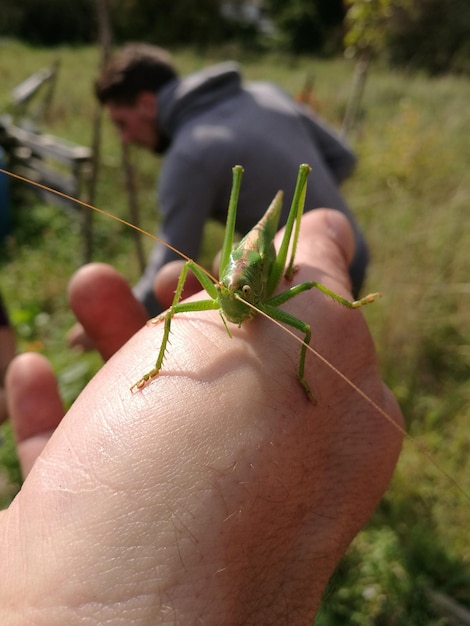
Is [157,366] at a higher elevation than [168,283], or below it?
higher

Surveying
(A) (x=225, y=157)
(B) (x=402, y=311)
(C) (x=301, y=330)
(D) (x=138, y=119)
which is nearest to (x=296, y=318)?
(C) (x=301, y=330)

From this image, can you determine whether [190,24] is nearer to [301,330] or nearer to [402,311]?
[402,311]

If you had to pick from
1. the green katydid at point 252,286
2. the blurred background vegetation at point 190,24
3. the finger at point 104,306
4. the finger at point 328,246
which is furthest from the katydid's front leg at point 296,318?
the blurred background vegetation at point 190,24

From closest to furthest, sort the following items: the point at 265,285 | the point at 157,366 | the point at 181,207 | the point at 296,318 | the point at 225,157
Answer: the point at 157,366
the point at 296,318
the point at 265,285
the point at 225,157
the point at 181,207

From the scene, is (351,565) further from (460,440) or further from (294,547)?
(294,547)

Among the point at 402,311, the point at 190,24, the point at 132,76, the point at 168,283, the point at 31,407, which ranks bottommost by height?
the point at 190,24

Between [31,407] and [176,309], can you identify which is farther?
[31,407]
